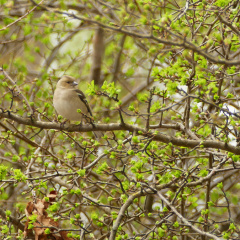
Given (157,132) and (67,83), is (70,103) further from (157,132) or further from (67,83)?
(157,132)

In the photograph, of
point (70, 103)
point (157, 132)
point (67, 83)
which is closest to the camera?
point (157, 132)

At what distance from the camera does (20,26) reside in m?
8.30

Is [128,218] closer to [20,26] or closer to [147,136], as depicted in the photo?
[147,136]

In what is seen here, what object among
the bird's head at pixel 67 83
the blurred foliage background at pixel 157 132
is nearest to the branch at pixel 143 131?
the blurred foliage background at pixel 157 132

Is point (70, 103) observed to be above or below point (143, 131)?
above

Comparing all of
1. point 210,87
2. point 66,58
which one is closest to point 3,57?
point 66,58

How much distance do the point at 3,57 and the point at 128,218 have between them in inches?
182

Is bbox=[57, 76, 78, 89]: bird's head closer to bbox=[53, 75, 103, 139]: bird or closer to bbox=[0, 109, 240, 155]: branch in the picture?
bbox=[53, 75, 103, 139]: bird

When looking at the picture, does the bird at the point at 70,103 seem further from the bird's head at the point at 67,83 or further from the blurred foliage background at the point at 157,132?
the blurred foliage background at the point at 157,132

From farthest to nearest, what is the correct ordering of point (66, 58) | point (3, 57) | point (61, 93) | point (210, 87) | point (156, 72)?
1. point (66, 58)
2. point (3, 57)
3. point (61, 93)
4. point (156, 72)
5. point (210, 87)

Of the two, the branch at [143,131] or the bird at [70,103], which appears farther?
the bird at [70,103]

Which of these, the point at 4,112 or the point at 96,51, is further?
the point at 96,51

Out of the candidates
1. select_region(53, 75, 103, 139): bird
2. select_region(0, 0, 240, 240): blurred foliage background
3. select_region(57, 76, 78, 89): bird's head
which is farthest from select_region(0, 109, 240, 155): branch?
select_region(57, 76, 78, 89): bird's head

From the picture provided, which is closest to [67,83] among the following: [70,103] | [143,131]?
[70,103]
